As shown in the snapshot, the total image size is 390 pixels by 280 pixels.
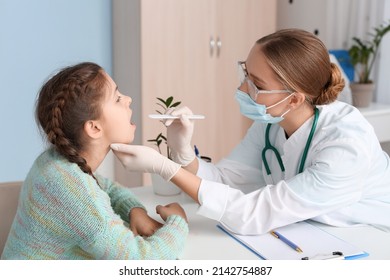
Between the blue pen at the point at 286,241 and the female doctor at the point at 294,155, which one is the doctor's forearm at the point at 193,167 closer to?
the female doctor at the point at 294,155

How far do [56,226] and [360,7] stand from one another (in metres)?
2.82

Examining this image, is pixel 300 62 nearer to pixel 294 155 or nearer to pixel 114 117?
pixel 294 155

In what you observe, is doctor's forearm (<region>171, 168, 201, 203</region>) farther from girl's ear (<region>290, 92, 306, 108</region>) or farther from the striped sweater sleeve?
girl's ear (<region>290, 92, 306, 108</region>)

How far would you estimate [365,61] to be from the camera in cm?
332

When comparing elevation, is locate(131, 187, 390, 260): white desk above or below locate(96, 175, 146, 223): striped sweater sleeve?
below

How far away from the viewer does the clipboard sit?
1.27m

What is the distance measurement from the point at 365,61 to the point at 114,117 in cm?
232

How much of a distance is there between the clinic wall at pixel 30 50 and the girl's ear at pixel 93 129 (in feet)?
5.43

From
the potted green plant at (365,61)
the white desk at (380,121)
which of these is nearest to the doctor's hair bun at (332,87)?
the white desk at (380,121)

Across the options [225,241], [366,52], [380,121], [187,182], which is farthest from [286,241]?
[366,52]

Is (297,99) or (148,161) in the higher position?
(297,99)

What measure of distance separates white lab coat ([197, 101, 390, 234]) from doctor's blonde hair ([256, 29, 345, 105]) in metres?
0.09

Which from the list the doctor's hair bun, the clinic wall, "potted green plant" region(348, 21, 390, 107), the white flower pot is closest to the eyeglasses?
the doctor's hair bun

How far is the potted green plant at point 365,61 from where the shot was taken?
128 inches
